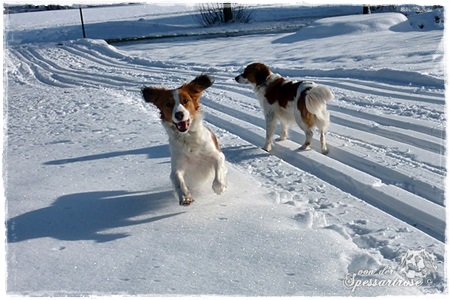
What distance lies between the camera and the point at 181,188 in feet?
13.2

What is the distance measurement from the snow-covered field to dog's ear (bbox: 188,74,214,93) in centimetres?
90

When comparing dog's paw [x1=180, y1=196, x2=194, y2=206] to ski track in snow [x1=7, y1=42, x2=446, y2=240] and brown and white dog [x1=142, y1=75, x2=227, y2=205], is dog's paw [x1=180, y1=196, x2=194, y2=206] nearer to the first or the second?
brown and white dog [x1=142, y1=75, x2=227, y2=205]

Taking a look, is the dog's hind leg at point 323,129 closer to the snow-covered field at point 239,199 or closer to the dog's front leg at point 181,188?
the snow-covered field at point 239,199

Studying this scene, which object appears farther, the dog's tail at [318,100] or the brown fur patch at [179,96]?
the dog's tail at [318,100]

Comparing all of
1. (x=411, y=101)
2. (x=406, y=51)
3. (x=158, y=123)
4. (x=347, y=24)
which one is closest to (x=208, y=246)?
(x=158, y=123)

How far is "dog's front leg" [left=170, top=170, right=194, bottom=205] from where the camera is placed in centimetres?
395

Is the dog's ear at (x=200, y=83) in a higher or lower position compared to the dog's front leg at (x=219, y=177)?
higher

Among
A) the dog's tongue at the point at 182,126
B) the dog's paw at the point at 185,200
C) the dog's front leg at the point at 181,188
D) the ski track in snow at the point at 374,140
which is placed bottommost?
the ski track in snow at the point at 374,140

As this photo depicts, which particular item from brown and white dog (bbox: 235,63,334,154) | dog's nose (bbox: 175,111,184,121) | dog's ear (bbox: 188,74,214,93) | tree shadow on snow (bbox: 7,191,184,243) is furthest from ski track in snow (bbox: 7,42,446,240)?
tree shadow on snow (bbox: 7,191,184,243)

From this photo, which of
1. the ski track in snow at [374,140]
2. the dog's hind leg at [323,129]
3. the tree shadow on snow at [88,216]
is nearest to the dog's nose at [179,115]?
the tree shadow on snow at [88,216]

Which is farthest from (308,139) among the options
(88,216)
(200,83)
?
(88,216)

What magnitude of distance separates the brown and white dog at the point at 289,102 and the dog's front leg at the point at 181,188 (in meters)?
2.02

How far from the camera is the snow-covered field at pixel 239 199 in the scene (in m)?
2.91

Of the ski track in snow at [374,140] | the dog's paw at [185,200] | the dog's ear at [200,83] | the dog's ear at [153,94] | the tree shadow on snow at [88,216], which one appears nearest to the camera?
the tree shadow on snow at [88,216]
